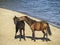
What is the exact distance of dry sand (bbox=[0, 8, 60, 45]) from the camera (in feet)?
4.57

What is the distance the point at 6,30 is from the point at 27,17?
0.20 metres

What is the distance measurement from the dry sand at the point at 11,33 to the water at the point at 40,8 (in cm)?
4

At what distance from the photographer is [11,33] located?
143 cm

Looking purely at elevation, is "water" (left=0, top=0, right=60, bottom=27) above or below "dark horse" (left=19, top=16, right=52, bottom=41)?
above

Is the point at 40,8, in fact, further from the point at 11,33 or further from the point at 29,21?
the point at 11,33

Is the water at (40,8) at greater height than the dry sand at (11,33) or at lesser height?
greater

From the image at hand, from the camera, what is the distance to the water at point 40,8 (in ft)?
4.55

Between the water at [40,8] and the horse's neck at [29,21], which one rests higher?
the water at [40,8]

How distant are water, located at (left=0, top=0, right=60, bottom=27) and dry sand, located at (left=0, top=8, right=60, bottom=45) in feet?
0.15

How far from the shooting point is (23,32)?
1414 mm

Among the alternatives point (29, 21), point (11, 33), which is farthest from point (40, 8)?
point (11, 33)

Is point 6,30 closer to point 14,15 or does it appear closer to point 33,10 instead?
point 14,15

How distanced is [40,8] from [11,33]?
30cm

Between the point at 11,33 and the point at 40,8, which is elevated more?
the point at 40,8
